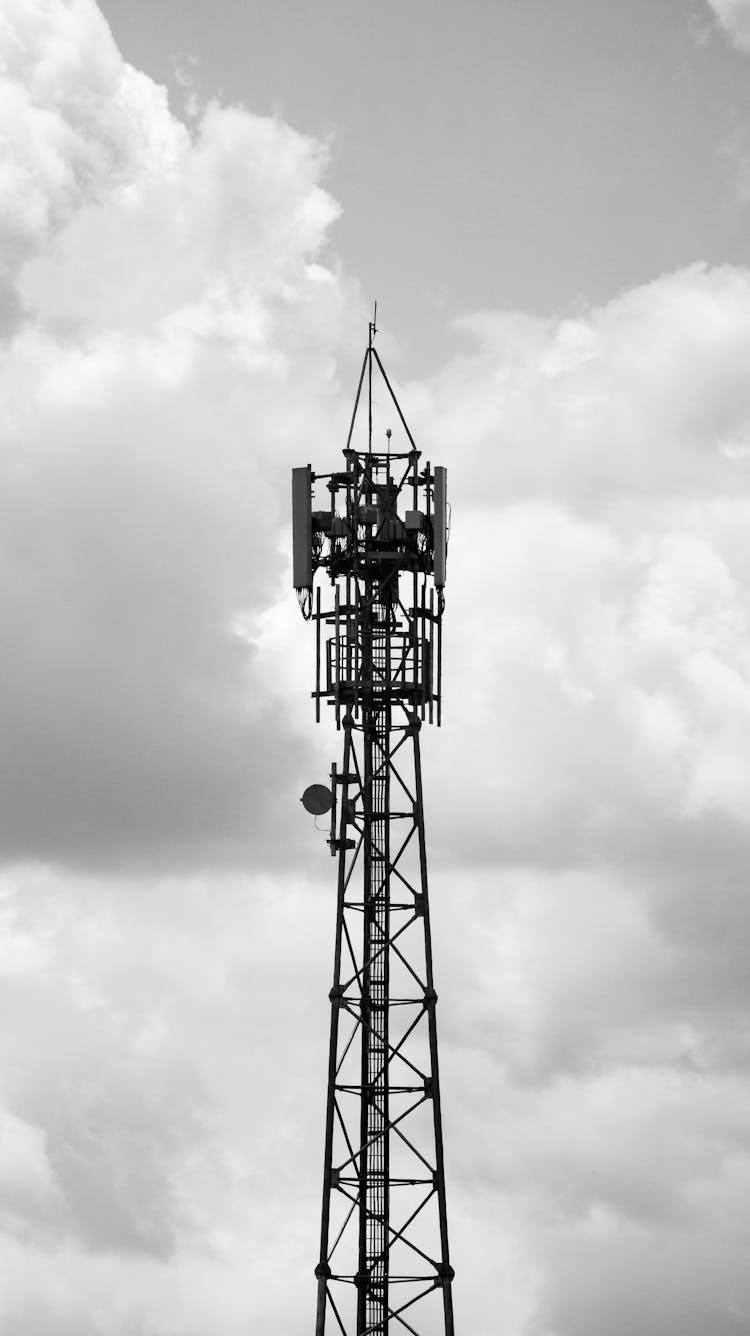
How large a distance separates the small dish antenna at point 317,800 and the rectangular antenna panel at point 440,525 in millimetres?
8785

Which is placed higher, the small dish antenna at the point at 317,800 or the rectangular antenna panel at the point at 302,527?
the rectangular antenna panel at the point at 302,527

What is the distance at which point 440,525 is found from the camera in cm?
9569

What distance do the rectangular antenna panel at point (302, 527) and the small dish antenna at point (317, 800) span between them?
302 inches

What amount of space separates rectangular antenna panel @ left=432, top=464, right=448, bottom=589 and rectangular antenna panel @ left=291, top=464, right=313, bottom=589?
186 inches

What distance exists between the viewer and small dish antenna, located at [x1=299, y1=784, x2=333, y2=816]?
3745 inches

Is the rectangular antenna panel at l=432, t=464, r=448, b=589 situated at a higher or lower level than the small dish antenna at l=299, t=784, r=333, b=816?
higher

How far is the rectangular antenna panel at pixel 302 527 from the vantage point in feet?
315

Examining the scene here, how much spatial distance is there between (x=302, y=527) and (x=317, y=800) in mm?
10349

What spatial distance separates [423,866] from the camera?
93.4m

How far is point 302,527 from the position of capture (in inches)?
3787

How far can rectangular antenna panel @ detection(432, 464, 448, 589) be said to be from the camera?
95.2m

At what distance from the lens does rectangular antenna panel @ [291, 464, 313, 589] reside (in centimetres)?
9588

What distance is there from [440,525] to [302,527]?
17.2ft

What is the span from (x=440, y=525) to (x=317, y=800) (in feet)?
37.2
